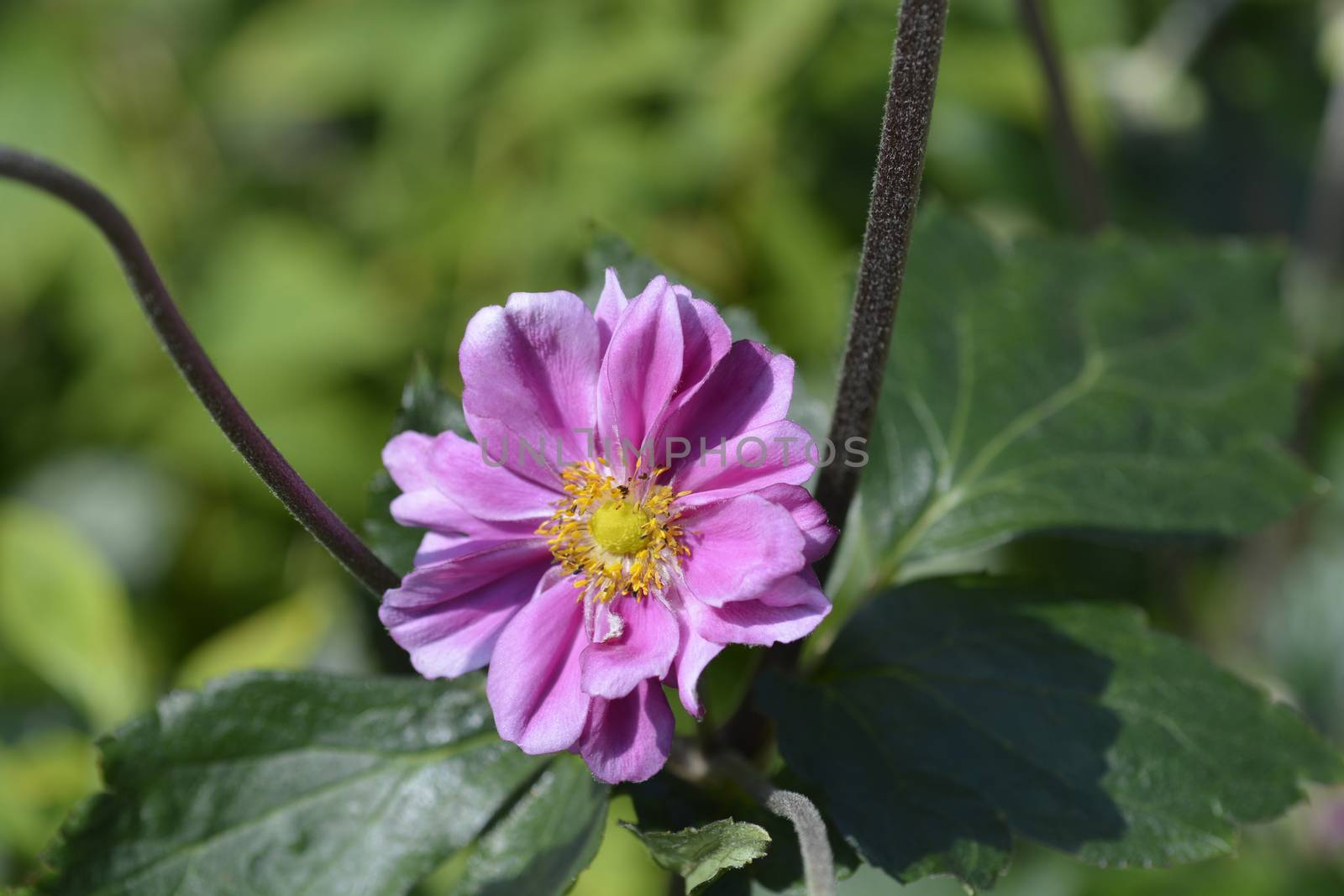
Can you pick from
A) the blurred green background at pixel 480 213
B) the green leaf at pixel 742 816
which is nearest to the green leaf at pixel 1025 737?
the green leaf at pixel 742 816

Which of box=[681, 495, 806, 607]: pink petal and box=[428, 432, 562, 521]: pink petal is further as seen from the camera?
box=[428, 432, 562, 521]: pink petal

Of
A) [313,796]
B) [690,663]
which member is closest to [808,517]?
[690,663]

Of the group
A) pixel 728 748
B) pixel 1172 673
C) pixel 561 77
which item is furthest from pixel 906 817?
pixel 561 77

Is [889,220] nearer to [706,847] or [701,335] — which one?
[701,335]

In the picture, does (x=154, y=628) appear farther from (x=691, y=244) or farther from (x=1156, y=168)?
(x=1156, y=168)

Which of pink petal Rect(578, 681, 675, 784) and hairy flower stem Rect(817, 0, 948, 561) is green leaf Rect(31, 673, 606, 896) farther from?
hairy flower stem Rect(817, 0, 948, 561)

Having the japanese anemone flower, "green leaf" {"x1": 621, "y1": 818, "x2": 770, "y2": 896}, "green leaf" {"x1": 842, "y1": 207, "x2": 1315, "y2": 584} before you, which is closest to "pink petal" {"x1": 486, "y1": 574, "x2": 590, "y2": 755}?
the japanese anemone flower
